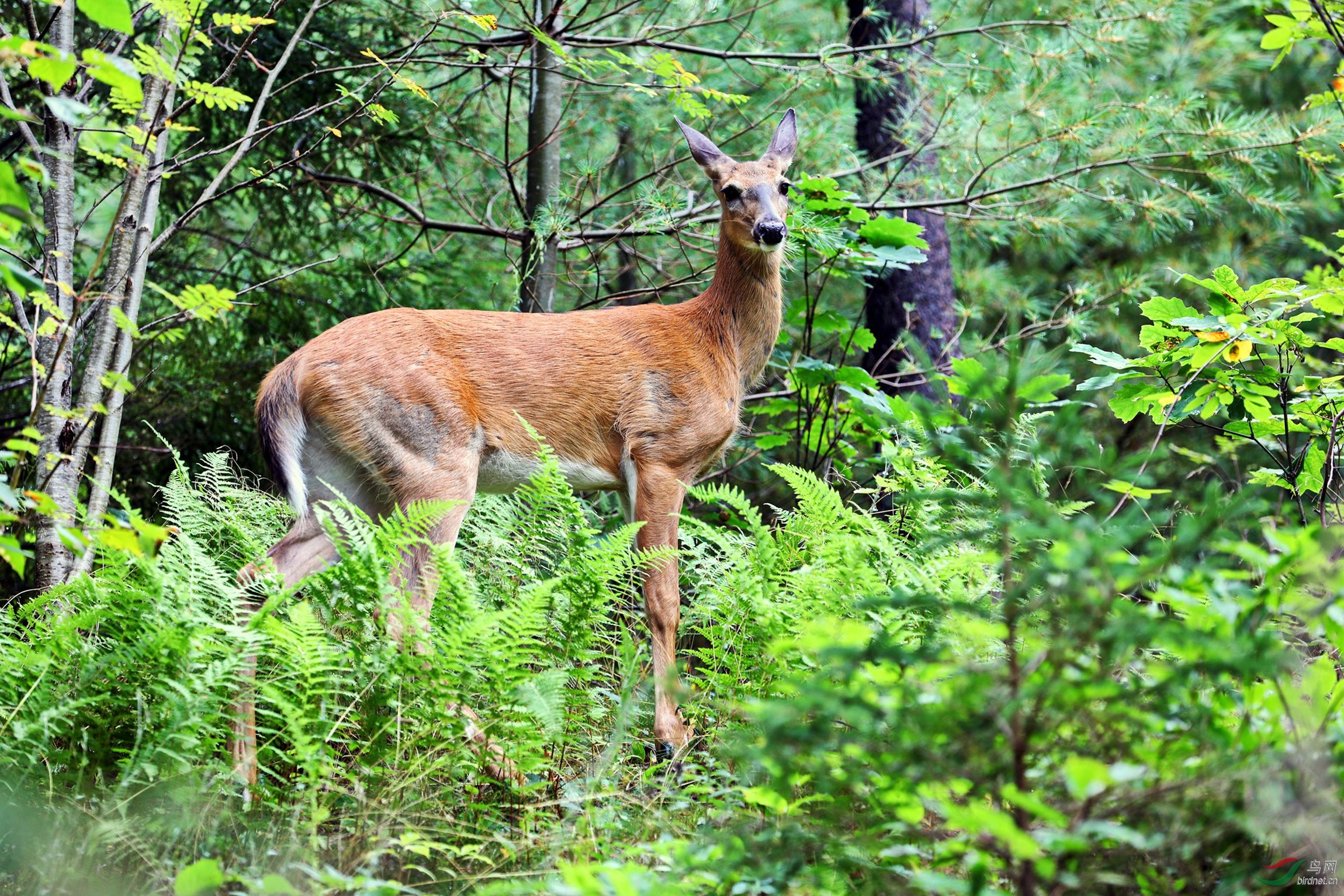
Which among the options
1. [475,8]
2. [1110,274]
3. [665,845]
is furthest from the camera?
[1110,274]

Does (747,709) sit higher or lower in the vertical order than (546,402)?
higher

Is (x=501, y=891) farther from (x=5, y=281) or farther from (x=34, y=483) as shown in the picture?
(x=34, y=483)

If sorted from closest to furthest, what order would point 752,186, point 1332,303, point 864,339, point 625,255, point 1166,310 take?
point 1332,303 < point 1166,310 < point 752,186 < point 864,339 < point 625,255

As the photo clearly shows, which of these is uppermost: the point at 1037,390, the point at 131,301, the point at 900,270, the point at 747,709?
the point at 1037,390

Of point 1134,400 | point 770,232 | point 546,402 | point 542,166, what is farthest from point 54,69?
point 542,166

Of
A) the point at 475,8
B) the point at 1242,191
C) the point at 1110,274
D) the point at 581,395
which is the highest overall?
the point at 475,8

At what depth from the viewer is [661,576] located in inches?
190

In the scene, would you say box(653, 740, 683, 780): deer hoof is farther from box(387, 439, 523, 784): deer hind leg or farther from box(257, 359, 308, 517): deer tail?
box(257, 359, 308, 517): deer tail

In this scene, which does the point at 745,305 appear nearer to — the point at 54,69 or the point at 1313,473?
the point at 1313,473

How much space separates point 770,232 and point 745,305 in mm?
481

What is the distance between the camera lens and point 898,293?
7562 millimetres

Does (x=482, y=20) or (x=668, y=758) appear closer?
(x=668, y=758)

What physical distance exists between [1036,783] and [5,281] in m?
2.46

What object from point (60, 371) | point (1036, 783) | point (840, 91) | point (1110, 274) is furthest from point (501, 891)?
point (1110, 274)
